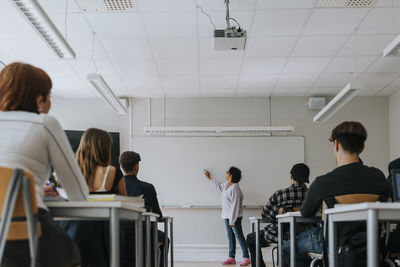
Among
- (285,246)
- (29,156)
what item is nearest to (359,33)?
(285,246)

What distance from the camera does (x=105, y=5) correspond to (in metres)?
4.62

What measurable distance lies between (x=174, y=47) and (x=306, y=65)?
1856 millimetres

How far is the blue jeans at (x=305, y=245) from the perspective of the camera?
3.34m

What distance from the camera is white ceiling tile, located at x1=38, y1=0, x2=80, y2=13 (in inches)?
179

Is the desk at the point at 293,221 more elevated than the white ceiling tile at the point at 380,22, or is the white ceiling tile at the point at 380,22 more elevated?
the white ceiling tile at the point at 380,22

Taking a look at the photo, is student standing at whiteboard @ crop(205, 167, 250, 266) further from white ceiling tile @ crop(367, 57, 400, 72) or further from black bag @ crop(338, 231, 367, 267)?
black bag @ crop(338, 231, 367, 267)

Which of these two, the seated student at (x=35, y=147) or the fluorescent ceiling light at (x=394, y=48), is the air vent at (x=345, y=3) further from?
the seated student at (x=35, y=147)

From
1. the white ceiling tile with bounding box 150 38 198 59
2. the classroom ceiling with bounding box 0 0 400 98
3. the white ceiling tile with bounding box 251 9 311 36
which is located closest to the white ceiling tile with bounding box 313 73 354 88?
the classroom ceiling with bounding box 0 0 400 98

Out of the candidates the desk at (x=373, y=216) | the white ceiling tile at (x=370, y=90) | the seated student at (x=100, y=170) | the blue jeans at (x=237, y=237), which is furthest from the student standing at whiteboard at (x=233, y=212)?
the desk at (x=373, y=216)

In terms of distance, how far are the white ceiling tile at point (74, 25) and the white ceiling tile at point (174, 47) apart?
738 mm

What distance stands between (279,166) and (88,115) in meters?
3.30

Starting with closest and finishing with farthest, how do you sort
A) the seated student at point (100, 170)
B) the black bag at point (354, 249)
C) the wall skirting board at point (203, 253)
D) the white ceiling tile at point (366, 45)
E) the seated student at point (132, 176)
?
the black bag at point (354, 249) → the seated student at point (100, 170) → the seated student at point (132, 176) → the white ceiling tile at point (366, 45) → the wall skirting board at point (203, 253)

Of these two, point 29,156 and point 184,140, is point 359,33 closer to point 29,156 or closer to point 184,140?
point 184,140

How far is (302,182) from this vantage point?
15.1 ft
